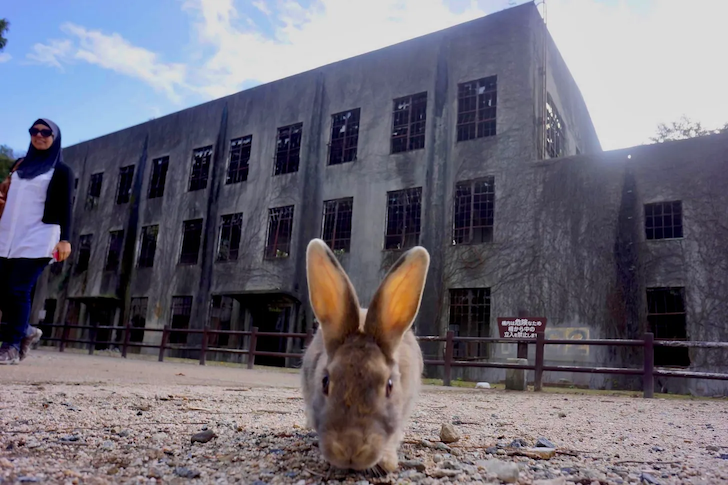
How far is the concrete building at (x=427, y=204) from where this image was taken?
13.7m

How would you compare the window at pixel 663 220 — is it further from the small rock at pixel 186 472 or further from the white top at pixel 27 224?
the small rock at pixel 186 472

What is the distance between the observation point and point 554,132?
17.9 m

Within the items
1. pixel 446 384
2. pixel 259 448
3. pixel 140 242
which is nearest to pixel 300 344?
pixel 446 384

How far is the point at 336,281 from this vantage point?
2.52 m

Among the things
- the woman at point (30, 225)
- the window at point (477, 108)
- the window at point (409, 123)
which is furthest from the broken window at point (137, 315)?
the woman at point (30, 225)

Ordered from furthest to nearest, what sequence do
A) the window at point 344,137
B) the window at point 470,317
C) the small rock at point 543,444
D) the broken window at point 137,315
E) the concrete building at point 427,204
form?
the broken window at point 137,315 → the window at point 344,137 → the window at point 470,317 → the concrete building at point 427,204 → the small rock at point 543,444

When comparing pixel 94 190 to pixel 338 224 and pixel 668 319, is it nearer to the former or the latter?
pixel 338 224

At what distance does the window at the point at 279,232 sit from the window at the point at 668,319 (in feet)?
38.8

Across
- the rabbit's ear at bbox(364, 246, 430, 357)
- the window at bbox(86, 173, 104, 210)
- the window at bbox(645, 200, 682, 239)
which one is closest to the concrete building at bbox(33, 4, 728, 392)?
the window at bbox(645, 200, 682, 239)

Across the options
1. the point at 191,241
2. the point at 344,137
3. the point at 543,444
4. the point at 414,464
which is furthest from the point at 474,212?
the point at 414,464

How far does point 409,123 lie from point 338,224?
432 cm

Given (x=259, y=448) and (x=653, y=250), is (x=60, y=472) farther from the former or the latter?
(x=653, y=250)

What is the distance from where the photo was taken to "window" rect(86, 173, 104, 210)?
90.4ft

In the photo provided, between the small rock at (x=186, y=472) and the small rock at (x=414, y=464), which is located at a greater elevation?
the small rock at (x=414, y=464)
